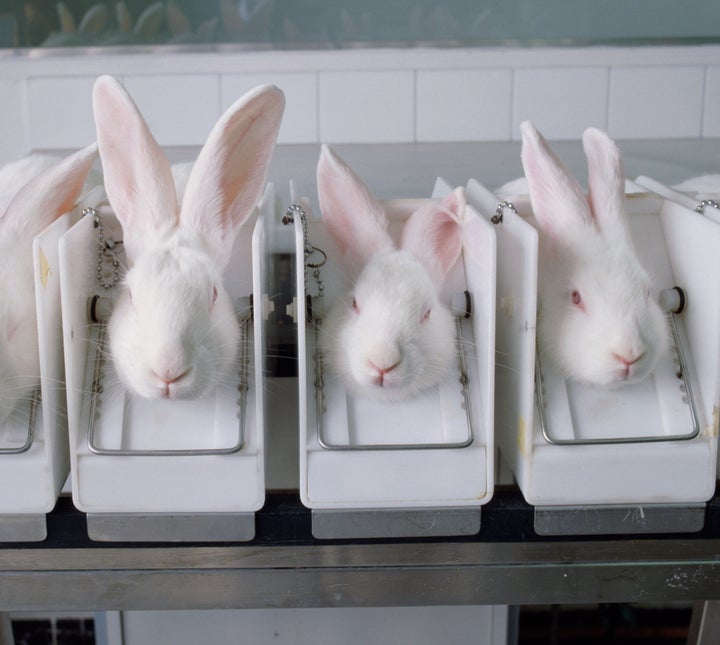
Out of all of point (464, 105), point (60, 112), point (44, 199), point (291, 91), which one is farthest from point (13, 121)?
point (44, 199)

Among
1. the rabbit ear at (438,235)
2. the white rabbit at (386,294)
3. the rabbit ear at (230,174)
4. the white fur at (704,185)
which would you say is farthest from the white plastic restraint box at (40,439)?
the white fur at (704,185)

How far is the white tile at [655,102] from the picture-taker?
78.3 inches

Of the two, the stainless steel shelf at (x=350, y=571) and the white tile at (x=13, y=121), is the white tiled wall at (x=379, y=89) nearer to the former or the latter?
the white tile at (x=13, y=121)

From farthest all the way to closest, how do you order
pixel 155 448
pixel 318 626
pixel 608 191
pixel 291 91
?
pixel 291 91 → pixel 318 626 → pixel 608 191 → pixel 155 448

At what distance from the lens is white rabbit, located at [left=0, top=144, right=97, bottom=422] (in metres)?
0.80

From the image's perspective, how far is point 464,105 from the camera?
2012mm

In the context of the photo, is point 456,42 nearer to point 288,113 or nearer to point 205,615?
point 288,113

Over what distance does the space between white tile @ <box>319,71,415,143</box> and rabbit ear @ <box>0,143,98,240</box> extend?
3.77 ft

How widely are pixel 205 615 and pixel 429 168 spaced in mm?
981

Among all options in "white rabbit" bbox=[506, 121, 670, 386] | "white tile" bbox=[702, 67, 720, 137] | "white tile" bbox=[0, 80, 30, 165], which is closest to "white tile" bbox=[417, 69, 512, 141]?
"white tile" bbox=[702, 67, 720, 137]

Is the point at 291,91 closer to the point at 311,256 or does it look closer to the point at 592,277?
the point at 311,256

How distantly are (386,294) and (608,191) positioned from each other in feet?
0.88

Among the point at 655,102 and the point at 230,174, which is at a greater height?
the point at 655,102

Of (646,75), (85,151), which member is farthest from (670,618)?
(85,151)
